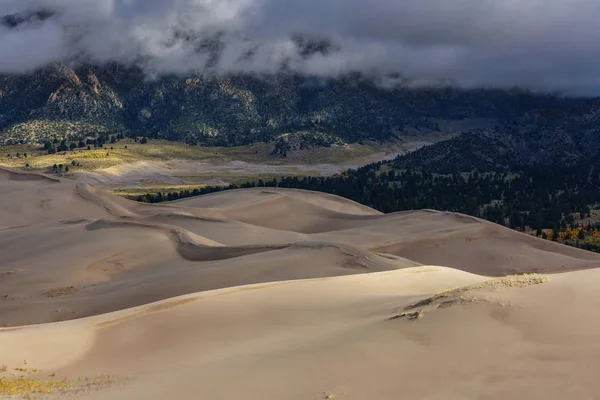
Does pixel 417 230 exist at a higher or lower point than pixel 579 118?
lower

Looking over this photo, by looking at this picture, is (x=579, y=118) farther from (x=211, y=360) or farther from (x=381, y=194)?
(x=211, y=360)

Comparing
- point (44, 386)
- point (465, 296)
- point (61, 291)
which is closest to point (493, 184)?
point (61, 291)

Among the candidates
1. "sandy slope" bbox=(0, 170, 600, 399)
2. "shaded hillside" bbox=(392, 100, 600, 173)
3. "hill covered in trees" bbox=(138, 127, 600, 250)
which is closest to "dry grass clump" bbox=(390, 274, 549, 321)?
"sandy slope" bbox=(0, 170, 600, 399)

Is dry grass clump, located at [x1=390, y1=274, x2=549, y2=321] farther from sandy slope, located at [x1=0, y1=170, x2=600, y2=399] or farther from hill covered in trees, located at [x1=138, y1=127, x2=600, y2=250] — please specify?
hill covered in trees, located at [x1=138, y1=127, x2=600, y2=250]

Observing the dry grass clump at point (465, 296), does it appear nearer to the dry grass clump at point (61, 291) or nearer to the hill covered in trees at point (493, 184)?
the dry grass clump at point (61, 291)

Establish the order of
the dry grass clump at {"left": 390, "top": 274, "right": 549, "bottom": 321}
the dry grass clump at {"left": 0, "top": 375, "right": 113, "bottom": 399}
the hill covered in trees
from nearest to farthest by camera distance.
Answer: the dry grass clump at {"left": 0, "top": 375, "right": 113, "bottom": 399}, the dry grass clump at {"left": 390, "top": 274, "right": 549, "bottom": 321}, the hill covered in trees

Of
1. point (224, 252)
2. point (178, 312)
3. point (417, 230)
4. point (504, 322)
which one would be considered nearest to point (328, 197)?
point (417, 230)

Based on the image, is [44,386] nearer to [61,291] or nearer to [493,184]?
[61,291]
